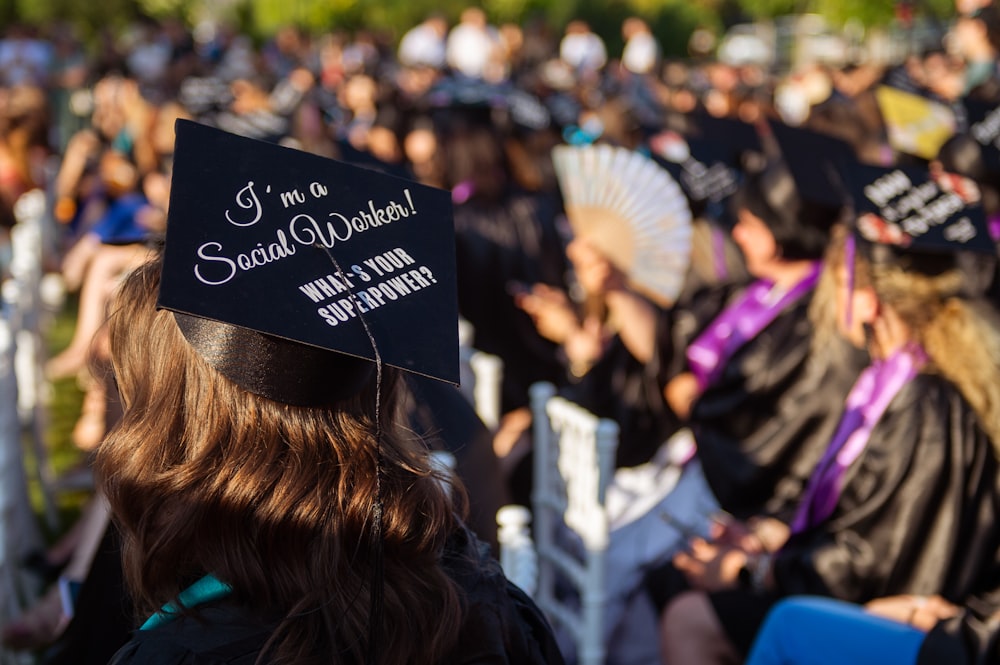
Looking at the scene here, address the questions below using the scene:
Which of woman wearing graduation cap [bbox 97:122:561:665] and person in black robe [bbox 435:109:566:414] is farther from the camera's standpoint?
person in black robe [bbox 435:109:566:414]

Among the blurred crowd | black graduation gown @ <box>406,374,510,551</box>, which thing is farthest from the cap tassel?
black graduation gown @ <box>406,374,510,551</box>

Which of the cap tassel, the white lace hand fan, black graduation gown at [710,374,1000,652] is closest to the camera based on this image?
the cap tassel

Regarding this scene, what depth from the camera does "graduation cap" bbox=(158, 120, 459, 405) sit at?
1426 millimetres

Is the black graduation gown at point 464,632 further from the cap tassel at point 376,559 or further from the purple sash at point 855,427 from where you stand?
the purple sash at point 855,427

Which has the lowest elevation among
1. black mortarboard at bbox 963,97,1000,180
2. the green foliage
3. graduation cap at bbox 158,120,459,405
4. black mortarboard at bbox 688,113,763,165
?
graduation cap at bbox 158,120,459,405

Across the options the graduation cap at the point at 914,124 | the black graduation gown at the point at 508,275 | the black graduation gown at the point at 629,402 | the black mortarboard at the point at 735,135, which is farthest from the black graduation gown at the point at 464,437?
the black mortarboard at the point at 735,135

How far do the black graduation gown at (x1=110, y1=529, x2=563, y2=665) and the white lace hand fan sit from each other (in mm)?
2654

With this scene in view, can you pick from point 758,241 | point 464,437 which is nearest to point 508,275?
point 758,241

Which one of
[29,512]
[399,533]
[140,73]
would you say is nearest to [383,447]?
[399,533]

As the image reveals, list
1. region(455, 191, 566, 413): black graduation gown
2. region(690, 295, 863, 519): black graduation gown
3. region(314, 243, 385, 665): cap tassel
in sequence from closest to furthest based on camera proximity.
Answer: region(314, 243, 385, 665): cap tassel
region(690, 295, 863, 519): black graduation gown
region(455, 191, 566, 413): black graduation gown

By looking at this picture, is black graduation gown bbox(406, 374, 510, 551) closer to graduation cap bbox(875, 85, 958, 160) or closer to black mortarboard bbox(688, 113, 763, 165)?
graduation cap bbox(875, 85, 958, 160)

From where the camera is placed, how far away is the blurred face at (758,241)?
13.2 ft

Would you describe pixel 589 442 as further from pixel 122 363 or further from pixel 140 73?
pixel 140 73

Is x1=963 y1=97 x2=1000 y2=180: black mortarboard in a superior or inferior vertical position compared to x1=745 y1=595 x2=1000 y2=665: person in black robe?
superior
